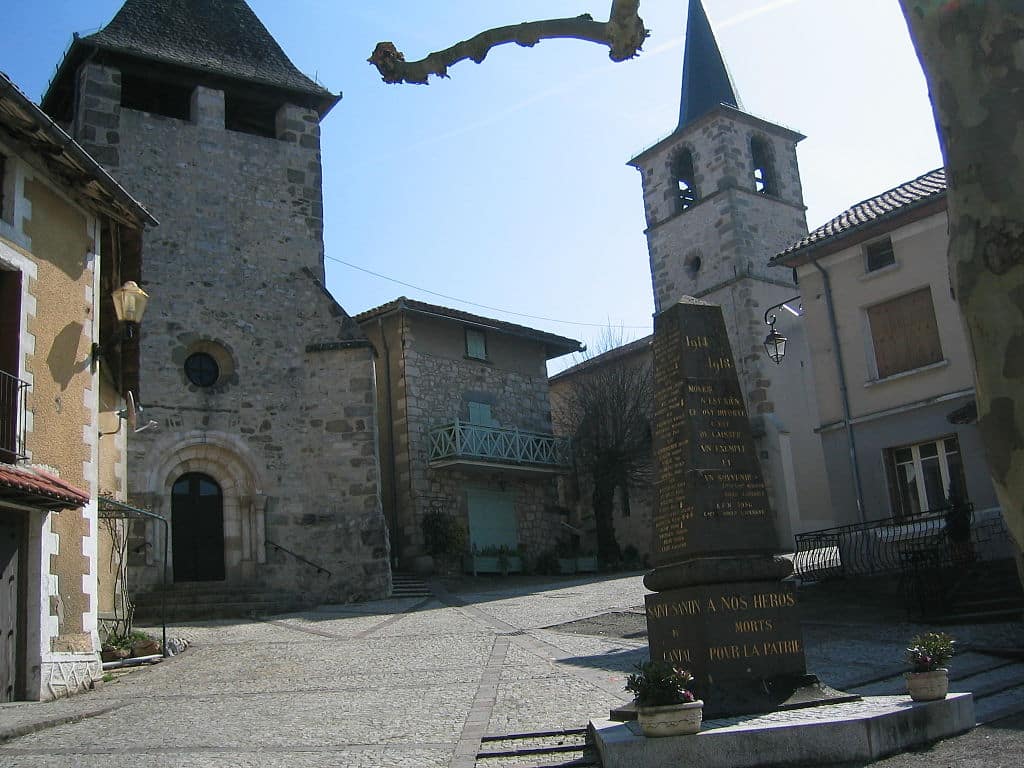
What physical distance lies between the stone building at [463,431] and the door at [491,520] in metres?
0.03

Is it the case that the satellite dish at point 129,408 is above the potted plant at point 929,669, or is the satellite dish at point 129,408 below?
above

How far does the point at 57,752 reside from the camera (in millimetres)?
7043

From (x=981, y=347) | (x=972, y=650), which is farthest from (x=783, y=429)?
(x=981, y=347)

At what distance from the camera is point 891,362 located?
1806 cm

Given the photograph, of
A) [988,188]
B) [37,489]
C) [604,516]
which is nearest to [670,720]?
[988,188]

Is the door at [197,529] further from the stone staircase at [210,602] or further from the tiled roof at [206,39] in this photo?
the tiled roof at [206,39]

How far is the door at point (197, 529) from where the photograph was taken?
60.8 feet

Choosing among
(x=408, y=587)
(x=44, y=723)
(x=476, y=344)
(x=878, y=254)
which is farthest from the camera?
(x=476, y=344)

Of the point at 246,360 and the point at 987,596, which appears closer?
the point at 987,596

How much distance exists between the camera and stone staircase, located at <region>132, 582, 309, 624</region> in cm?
1644

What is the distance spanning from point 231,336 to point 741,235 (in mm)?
15835

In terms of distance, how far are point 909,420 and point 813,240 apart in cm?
385

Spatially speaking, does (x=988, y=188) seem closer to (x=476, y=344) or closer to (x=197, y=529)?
(x=197, y=529)

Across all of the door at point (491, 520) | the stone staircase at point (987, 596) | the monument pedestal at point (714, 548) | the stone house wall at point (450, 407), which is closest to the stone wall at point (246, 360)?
the stone house wall at point (450, 407)
